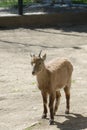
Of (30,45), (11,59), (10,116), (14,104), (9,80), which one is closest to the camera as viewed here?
(10,116)

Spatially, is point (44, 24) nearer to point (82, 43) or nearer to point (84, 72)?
point (82, 43)

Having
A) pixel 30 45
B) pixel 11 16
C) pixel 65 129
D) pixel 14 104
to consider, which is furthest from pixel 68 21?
pixel 65 129

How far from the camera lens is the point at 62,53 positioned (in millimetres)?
12773

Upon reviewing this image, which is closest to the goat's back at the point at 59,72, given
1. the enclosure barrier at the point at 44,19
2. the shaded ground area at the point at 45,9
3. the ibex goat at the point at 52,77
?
the ibex goat at the point at 52,77

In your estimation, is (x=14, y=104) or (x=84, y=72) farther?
(x=84, y=72)

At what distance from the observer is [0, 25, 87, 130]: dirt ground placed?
290 inches

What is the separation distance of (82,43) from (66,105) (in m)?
6.52

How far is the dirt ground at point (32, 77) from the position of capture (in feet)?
24.2

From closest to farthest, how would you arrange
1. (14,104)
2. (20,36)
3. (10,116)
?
(10,116), (14,104), (20,36)

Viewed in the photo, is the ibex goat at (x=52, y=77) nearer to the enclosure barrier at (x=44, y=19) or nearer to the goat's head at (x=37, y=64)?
the goat's head at (x=37, y=64)

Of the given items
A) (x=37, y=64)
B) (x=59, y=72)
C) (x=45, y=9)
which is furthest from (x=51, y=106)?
(x=45, y=9)

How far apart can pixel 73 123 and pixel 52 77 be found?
32.8 inches

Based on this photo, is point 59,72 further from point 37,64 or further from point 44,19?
point 44,19

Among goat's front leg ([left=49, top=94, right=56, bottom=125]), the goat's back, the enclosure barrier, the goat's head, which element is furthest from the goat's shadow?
the enclosure barrier
